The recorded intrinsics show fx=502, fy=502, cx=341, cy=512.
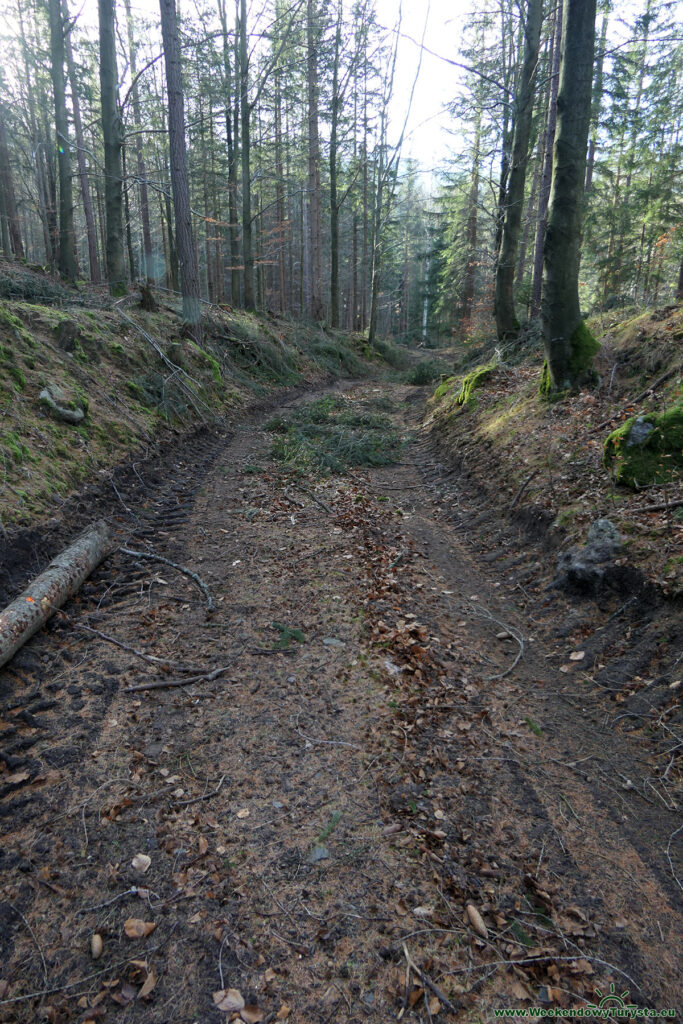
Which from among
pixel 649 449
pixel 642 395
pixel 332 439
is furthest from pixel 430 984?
pixel 332 439

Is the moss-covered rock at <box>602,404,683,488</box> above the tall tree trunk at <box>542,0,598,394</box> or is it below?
below

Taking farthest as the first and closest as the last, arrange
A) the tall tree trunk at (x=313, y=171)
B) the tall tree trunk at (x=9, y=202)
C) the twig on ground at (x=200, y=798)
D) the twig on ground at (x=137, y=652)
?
the tall tree trunk at (x=9, y=202) < the tall tree trunk at (x=313, y=171) < the twig on ground at (x=137, y=652) < the twig on ground at (x=200, y=798)

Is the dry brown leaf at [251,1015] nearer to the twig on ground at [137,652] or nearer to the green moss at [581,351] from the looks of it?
the twig on ground at [137,652]

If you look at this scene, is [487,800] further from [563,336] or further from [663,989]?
[563,336]

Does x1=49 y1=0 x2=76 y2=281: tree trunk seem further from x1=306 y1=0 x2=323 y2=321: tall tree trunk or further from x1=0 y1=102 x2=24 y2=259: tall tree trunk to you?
x1=306 y1=0 x2=323 y2=321: tall tree trunk

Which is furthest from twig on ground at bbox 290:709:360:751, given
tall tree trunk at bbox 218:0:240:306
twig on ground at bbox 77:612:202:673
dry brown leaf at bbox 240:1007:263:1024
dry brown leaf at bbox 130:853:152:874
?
tall tree trunk at bbox 218:0:240:306

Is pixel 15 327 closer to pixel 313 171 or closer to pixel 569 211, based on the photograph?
pixel 569 211

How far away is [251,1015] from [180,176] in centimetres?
1431

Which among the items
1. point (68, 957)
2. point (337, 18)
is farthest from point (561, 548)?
point (337, 18)

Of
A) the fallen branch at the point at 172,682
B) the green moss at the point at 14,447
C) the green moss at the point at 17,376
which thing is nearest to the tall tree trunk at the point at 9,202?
the green moss at the point at 17,376

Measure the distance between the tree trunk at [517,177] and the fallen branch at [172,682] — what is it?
11931mm

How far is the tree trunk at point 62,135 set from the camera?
13688mm

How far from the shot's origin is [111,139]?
12266 mm

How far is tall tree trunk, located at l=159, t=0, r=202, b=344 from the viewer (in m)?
11.0
